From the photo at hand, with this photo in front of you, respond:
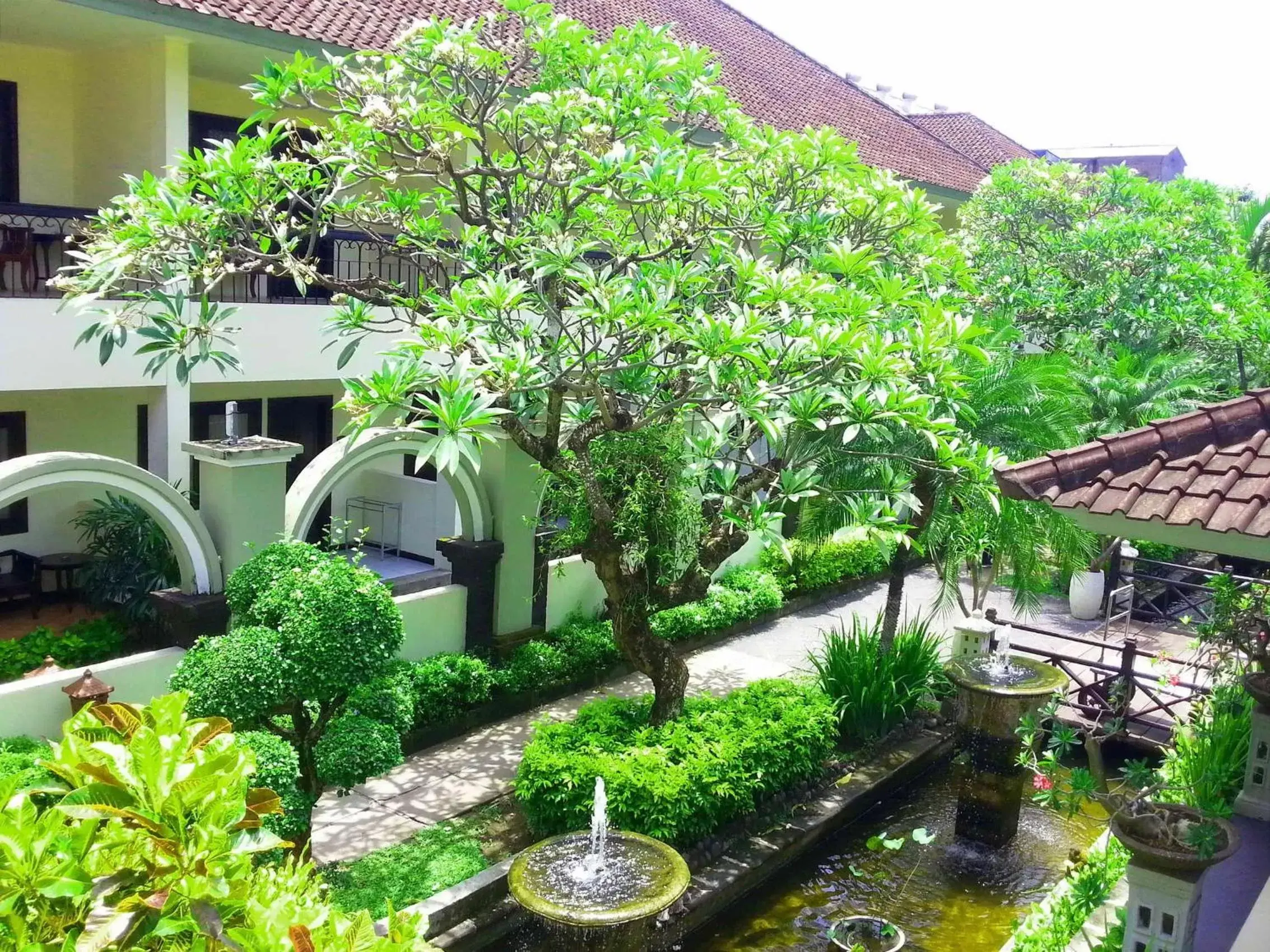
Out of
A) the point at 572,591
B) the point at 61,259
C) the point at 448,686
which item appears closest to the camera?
the point at 448,686

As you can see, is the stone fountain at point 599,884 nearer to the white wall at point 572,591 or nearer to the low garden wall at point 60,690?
the low garden wall at point 60,690

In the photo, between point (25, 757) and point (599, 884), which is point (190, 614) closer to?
point (25, 757)

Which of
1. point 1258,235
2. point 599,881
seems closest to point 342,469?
point 599,881

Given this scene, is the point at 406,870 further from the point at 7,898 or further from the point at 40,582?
the point at 40,582

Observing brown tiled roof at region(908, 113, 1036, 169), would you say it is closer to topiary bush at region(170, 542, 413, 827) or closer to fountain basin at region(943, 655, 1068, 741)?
fountain basin at region(943, 655, 1068, 741)

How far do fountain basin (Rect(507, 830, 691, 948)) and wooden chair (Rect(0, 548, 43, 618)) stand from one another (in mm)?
7299

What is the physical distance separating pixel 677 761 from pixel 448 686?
9.08ft

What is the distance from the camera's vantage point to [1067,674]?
36.2 ft

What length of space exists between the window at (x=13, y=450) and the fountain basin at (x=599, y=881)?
8672 mm

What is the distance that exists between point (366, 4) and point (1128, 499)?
40.3ft

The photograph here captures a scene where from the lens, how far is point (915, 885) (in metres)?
8.45

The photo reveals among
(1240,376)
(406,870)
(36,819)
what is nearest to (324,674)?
(406,870)

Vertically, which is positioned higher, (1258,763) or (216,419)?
(216,419)

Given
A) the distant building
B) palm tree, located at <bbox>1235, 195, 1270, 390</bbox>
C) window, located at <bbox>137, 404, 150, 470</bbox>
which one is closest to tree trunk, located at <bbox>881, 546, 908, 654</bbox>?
window, located at <bbox>137, 404, 150, 470</bbox>
